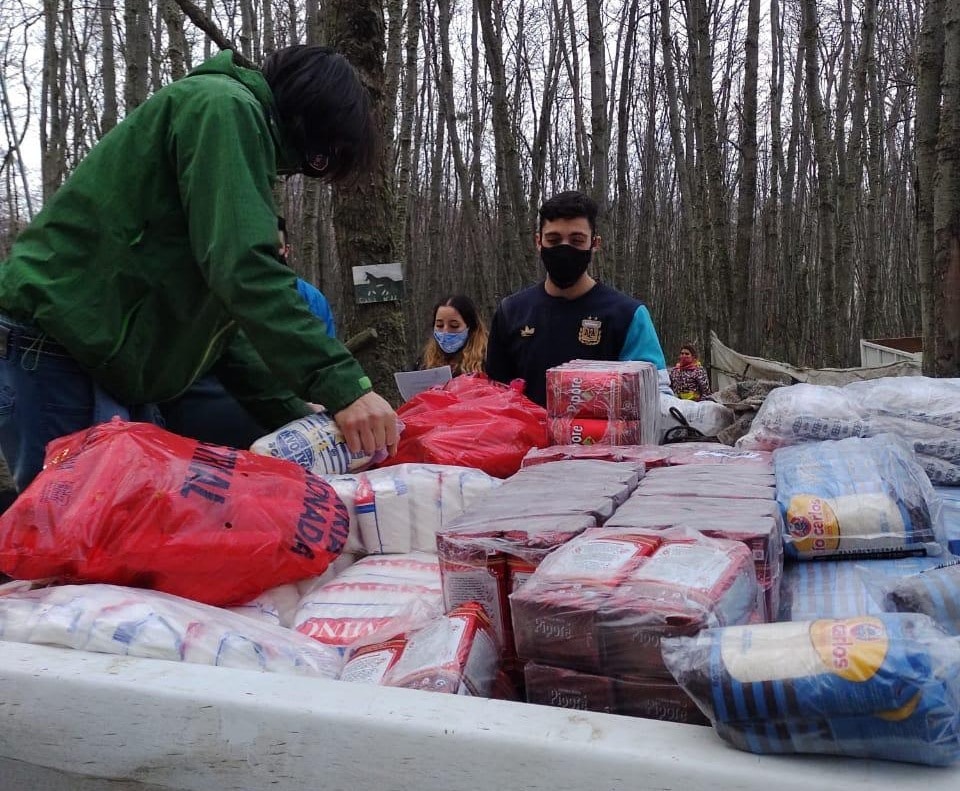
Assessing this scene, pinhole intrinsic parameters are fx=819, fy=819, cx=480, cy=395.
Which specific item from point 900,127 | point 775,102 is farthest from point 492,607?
point 900,127

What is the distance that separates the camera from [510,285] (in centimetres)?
988

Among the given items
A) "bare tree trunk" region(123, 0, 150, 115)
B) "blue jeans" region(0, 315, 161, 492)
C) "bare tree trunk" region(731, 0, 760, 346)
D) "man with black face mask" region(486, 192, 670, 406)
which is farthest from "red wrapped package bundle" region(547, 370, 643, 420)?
"bare tree trunk" region(731, 0, 760, 346)

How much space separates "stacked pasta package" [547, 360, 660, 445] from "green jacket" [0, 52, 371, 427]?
80 cm

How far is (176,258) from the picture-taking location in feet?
5.71

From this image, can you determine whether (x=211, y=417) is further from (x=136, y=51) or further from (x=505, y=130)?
(x=505, y=130)

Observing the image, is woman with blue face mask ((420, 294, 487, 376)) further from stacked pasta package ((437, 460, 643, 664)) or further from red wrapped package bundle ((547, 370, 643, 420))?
stacked pasta package ((437, 460, 643, 664))

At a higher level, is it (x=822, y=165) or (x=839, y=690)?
(x=822, y=165)

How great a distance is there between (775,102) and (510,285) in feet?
20.5

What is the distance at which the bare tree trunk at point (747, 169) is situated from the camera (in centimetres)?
880

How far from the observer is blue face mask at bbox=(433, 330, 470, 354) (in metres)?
4.68

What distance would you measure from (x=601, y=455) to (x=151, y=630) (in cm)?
112

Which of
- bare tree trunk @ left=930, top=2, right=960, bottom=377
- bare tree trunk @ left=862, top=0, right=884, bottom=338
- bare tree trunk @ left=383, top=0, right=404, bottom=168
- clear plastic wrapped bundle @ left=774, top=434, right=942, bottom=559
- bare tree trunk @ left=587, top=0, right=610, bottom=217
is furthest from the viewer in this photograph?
bare tree trunk @ left=862, top=0, right=884, bottom=338

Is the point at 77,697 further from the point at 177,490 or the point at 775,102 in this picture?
the point at 775,102

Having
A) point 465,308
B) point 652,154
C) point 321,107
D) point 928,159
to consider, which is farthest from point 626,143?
point 321,107
